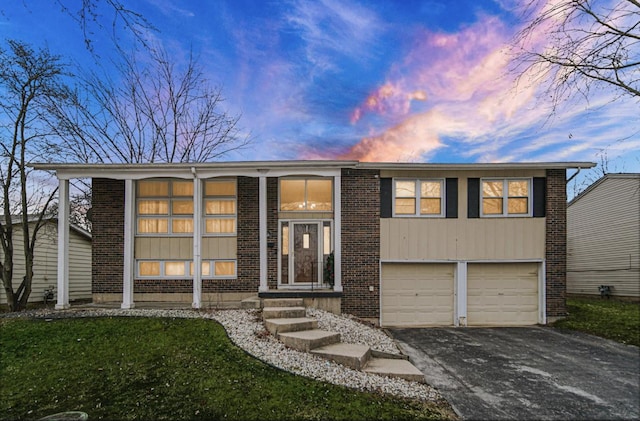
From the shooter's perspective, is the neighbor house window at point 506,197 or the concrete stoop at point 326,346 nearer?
the concrete stoop at point 326,346

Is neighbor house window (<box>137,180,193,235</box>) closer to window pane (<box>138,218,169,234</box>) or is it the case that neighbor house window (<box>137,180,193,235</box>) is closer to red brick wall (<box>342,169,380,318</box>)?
window pane (<box>138,218,169,234</box>)

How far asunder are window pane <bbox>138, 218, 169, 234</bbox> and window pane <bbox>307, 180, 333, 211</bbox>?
4.28 metres

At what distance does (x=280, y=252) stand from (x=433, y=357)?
4.91 metres

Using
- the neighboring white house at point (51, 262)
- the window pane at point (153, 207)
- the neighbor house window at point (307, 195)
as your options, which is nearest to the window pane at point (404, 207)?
the neighbor house window at point (307, 195)

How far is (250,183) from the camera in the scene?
9789mm

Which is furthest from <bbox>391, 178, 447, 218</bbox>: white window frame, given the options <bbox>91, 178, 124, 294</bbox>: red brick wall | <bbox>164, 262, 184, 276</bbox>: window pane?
<bbox>91, 178, 124, 294</bbox>: red brick wall

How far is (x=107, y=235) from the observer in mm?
9719

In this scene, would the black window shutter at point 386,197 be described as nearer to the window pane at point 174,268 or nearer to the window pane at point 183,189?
the window pane at point 183,189

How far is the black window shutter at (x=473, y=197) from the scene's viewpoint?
9.67 meters

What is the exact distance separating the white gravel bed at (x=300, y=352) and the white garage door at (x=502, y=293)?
3783 millimetres

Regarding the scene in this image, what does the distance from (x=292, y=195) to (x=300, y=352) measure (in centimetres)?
517

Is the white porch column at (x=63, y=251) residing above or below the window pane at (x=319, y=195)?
below

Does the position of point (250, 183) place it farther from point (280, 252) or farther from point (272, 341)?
point (272, 341)

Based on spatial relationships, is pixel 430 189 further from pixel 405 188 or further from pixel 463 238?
pixel 463 238
